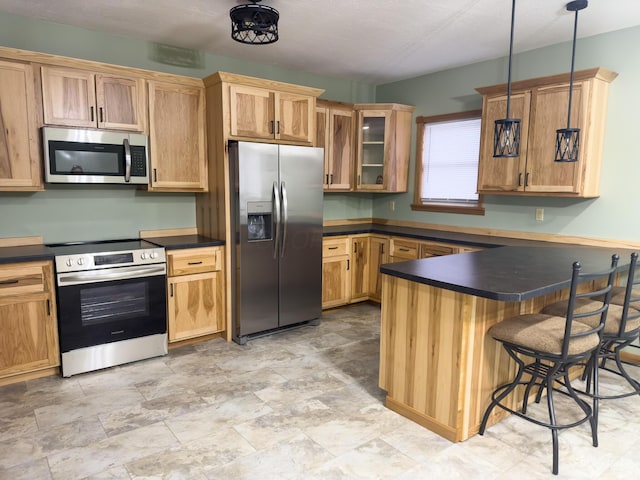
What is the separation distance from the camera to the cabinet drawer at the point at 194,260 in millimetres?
3594

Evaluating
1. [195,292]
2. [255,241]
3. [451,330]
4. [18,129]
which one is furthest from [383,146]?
[18,129]

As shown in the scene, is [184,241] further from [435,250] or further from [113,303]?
[435,250]

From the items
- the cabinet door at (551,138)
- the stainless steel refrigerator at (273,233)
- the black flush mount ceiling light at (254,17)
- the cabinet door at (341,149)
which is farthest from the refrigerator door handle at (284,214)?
the cabinet door at (551,138)

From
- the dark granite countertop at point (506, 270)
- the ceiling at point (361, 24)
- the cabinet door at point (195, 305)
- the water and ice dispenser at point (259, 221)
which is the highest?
the ceiling at point (361, 24)

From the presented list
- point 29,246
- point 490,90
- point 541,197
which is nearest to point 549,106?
point 490,90

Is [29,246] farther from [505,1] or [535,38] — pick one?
[535,38]

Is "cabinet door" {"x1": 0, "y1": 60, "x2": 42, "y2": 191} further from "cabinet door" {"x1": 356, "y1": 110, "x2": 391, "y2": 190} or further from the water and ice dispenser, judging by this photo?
"cabinet door" {"x1": 356, "y1": 110, "x2": 391, "y2": 190}

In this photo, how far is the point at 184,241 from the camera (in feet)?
12.4

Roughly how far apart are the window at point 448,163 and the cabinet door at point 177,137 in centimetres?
243

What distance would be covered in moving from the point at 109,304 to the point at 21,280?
575mm

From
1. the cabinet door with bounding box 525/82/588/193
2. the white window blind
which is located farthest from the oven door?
the cabinet door with bounding box 525/82/588/193

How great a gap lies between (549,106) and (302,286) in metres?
2.56

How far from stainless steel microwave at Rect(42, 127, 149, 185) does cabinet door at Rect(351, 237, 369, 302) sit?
225 centimetres

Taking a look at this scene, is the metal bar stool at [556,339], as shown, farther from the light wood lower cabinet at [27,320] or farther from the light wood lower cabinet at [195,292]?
the light wood lower cabinet at [27,320]
